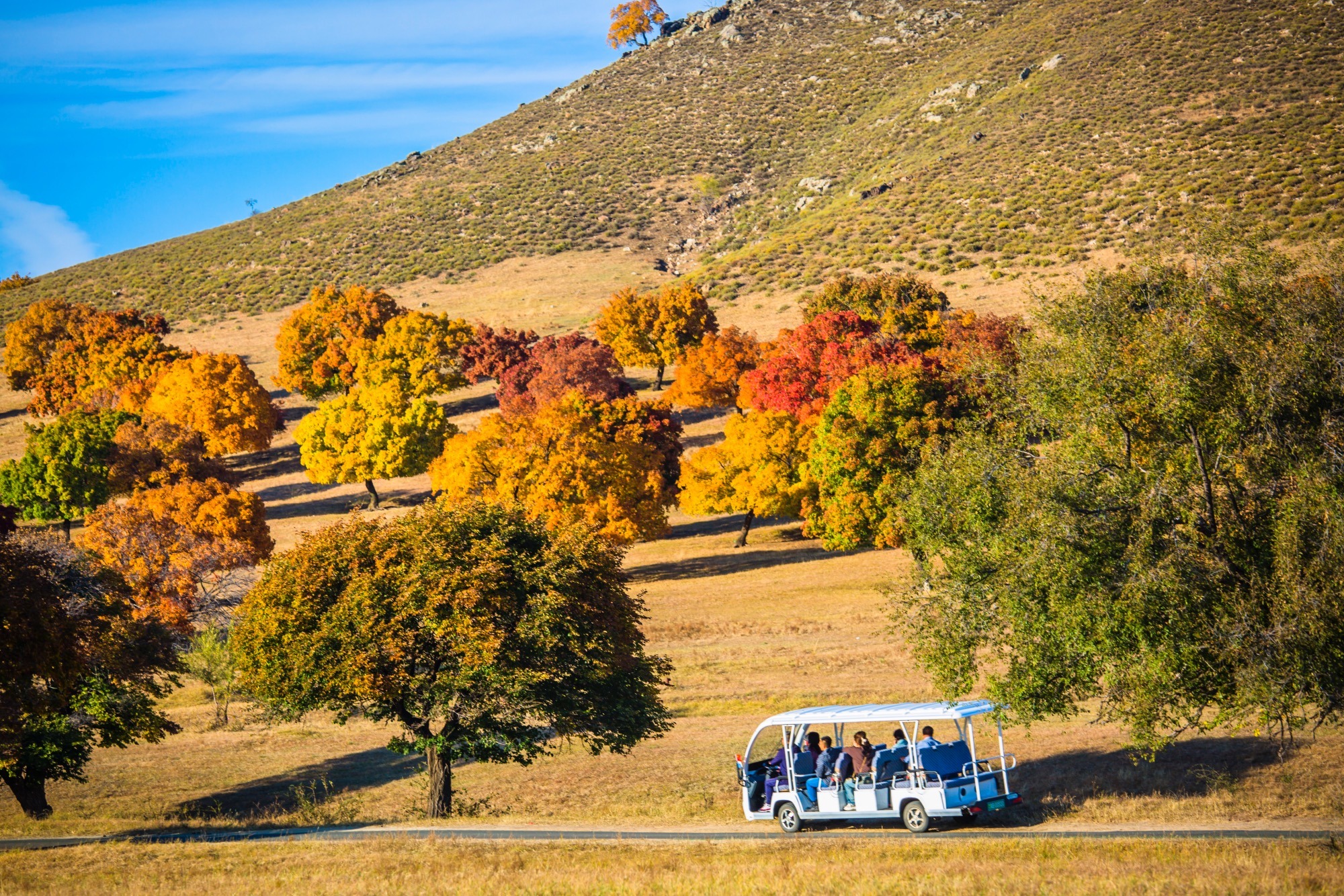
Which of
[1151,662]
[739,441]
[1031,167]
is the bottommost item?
[1151,662]

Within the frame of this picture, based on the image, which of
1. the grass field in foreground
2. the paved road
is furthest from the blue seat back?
the grass field in foreground

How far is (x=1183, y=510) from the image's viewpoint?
18344 mm

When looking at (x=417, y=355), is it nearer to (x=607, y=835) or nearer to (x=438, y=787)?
(x=438, y=787)

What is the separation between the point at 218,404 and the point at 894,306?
49913 millimetres

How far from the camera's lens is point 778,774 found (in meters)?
22.0

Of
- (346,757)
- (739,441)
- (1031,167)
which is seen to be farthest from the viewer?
(1031,167)

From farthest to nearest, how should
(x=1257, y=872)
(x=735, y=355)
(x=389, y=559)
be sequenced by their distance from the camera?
(x=735, y=355), (x=389, y=559), (x=1257, y=872)

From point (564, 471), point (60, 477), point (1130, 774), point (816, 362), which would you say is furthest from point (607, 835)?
point (60, 477)

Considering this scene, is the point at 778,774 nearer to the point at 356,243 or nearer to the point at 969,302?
the point at 969,302

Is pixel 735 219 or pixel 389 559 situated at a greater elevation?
pixel 735 219

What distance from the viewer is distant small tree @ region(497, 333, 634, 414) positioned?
7475 centimetres

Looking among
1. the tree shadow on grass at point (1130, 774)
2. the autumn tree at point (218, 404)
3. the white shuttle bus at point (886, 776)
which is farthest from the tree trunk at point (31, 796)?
the autumn tree at point (218, 404)

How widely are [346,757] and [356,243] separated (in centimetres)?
11981

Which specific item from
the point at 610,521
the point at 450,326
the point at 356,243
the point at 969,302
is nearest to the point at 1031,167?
the point at 969,302
